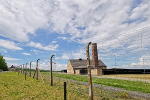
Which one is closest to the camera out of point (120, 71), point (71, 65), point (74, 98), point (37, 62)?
point (74, 98)

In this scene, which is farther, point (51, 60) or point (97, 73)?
point (97, 73)

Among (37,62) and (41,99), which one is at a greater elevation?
(37,62)

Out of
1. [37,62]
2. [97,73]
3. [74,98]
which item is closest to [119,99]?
[74,98]

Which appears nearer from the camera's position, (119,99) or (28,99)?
(119,99)

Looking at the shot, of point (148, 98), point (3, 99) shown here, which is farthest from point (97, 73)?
point (3, 99)

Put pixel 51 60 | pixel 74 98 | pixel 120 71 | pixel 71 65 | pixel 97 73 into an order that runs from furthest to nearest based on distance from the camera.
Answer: pixel 71 65 < pixel 120 71 < pixel 97 73 < pixel 51 60 < pixel 74 98

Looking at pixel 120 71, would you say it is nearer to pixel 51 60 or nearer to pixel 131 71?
pixel 131 71

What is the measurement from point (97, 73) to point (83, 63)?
18.7 meters

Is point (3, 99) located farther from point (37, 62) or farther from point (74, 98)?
point (37, 62)

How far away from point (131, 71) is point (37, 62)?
31.8 metres

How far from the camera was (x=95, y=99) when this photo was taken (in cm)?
648

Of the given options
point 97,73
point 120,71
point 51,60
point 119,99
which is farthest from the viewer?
point 120,71

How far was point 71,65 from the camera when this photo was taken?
47.9m

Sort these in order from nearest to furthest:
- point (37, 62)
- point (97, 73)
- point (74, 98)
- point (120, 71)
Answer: point (74, 98), point (37, 62), point (97, 73), point (120, 71)
